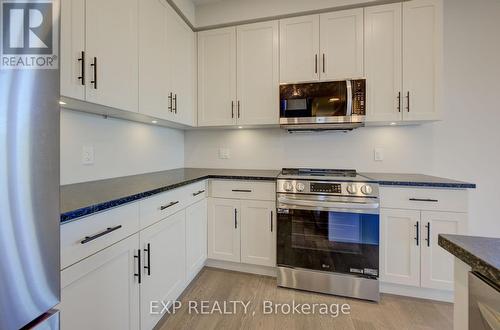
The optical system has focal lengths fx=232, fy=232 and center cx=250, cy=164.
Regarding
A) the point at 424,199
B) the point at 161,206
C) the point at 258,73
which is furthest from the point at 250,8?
the point at 424,199

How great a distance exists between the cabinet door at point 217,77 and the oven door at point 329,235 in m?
1.13

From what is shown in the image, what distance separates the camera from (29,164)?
20.8 inches

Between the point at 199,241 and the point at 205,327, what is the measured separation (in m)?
0.70

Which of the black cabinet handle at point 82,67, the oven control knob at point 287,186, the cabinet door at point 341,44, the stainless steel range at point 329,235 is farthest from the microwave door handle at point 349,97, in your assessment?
the black cabinet handle at point 82,67

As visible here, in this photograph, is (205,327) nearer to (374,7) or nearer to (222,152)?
(222,152)

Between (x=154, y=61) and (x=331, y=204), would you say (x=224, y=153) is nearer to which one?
(x=154, y=61)

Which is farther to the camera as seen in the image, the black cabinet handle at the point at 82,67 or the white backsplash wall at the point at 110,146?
the white backsplash wall at the point at 110,146

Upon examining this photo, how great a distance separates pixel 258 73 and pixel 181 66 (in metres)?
0.75

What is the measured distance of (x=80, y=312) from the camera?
0.96 metres

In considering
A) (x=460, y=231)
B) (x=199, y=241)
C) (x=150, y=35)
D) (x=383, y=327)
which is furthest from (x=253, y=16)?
(x=383, y=327)

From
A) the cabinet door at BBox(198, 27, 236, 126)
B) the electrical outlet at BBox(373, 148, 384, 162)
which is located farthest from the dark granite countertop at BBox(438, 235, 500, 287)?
the cabinet door at BBox(198, 27, 236, 126)

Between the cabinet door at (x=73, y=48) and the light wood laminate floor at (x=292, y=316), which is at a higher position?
the cabinet door at (x=73, y=48)

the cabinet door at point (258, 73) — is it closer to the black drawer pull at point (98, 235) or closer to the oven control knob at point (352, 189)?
the oven control knob at point (352, 189)

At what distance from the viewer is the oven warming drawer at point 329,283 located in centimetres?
183
